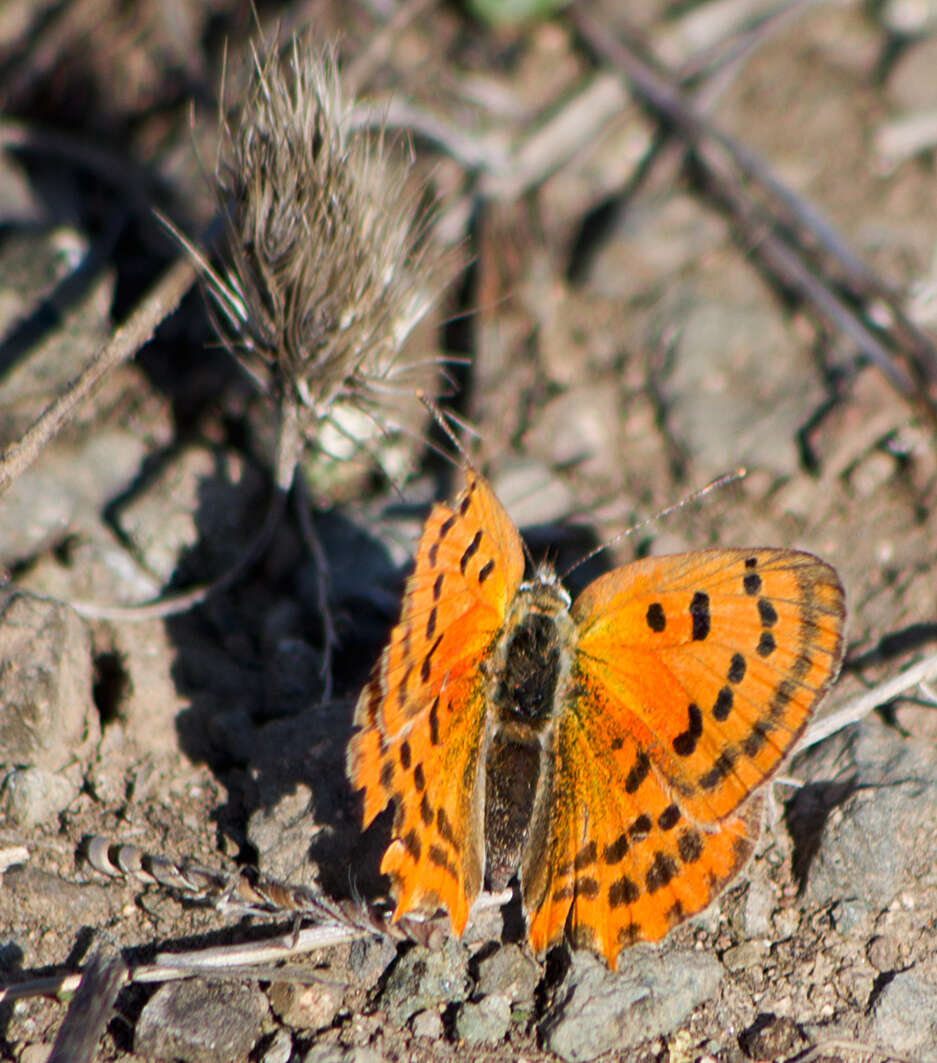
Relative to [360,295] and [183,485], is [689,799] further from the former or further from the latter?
A: [183,485]

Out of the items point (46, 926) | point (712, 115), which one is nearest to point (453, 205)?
point (712, 115)

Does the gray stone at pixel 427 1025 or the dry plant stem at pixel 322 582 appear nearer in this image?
the gray stone at pixel 427 1025

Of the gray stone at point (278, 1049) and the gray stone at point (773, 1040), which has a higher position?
the gray stone at point (278, 1049)

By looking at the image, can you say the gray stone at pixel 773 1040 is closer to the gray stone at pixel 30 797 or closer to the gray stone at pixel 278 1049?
the gray stone at pixel 278 1049

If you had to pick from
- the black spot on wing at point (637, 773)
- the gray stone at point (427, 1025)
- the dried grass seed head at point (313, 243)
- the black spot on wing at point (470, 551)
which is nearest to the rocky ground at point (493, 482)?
the gray stone at point (427, 1025)

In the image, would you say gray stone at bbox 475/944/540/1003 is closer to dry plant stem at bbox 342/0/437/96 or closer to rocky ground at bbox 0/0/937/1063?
rocky ground at bbox 0/0/937/1063

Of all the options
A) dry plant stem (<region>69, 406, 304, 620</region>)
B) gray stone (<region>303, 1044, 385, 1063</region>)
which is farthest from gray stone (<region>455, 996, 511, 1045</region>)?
dry plant stem (<region>69, 406, 304, 620</region>)
